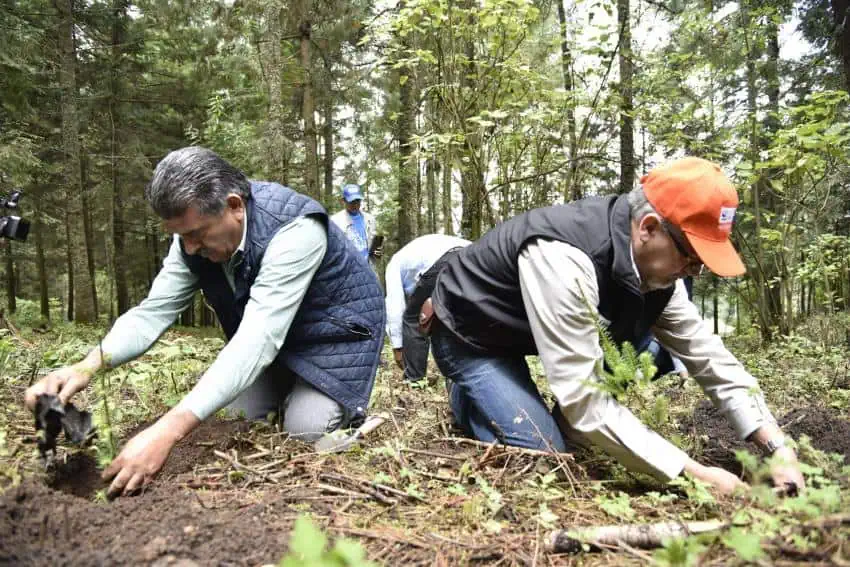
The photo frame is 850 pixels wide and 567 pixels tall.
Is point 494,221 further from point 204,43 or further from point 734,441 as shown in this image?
point 204,43

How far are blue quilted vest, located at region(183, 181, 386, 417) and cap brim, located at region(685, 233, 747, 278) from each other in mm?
1750

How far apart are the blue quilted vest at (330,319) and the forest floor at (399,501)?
359 millimetres

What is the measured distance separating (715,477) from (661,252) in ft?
2.98

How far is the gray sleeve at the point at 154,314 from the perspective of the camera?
2764 millimetres

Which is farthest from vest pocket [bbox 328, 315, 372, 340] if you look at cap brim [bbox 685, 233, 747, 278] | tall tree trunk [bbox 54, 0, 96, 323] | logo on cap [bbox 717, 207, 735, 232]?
tall tree trunk [bbox 54, 0, 96, 323]

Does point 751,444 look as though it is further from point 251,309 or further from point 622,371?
point 251,309

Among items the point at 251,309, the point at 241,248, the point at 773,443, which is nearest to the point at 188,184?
the point at 241,248

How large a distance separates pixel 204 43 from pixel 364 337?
44.3 feet

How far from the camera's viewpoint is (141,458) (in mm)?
1965

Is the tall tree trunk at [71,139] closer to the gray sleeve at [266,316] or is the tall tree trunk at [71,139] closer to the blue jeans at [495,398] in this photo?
the gray sleeve at [266,316]

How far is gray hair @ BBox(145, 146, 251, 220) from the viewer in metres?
2.41

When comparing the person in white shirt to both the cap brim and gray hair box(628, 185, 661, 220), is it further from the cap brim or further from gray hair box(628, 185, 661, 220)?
the cap brim

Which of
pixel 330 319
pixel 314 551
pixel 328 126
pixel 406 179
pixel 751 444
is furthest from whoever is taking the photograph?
pixel 328 126

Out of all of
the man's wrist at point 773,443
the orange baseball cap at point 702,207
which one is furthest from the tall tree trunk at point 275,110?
the man's wrist at point 773,443
